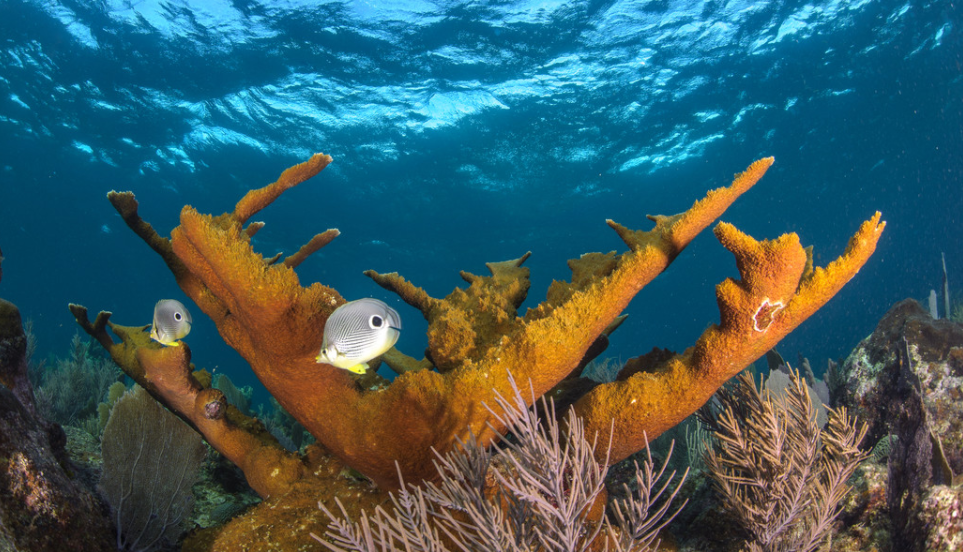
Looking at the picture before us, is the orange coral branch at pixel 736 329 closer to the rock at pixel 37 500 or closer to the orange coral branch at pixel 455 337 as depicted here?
the orange coral branch at pixel 455 337

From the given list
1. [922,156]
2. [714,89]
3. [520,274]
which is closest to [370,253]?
[714,89]

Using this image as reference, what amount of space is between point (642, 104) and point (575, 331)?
18880 millimetres

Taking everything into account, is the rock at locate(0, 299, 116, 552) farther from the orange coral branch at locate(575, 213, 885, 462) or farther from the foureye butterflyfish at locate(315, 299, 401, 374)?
the orange coral branch at locate(575, 213, 885, 462)

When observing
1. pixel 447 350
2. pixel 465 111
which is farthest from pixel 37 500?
pixel 465 111

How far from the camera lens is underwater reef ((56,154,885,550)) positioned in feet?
6.01

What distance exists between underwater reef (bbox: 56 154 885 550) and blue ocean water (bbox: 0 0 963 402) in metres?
6.21

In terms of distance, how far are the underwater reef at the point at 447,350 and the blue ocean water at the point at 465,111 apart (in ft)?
20.4

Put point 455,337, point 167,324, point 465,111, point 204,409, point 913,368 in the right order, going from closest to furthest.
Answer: point 455,337, point 204,409, point 167,324, point 913,368, point 465,111

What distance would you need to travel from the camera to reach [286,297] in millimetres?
1896

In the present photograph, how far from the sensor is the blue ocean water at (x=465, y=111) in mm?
13453

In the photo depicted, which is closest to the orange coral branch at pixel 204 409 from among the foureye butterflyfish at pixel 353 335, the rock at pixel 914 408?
the foureye butterflyfish at pixel 353 335

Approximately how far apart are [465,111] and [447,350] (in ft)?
56.7

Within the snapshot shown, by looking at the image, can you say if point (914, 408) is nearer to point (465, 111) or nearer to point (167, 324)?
point (167, 324)

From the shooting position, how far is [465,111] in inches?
702
